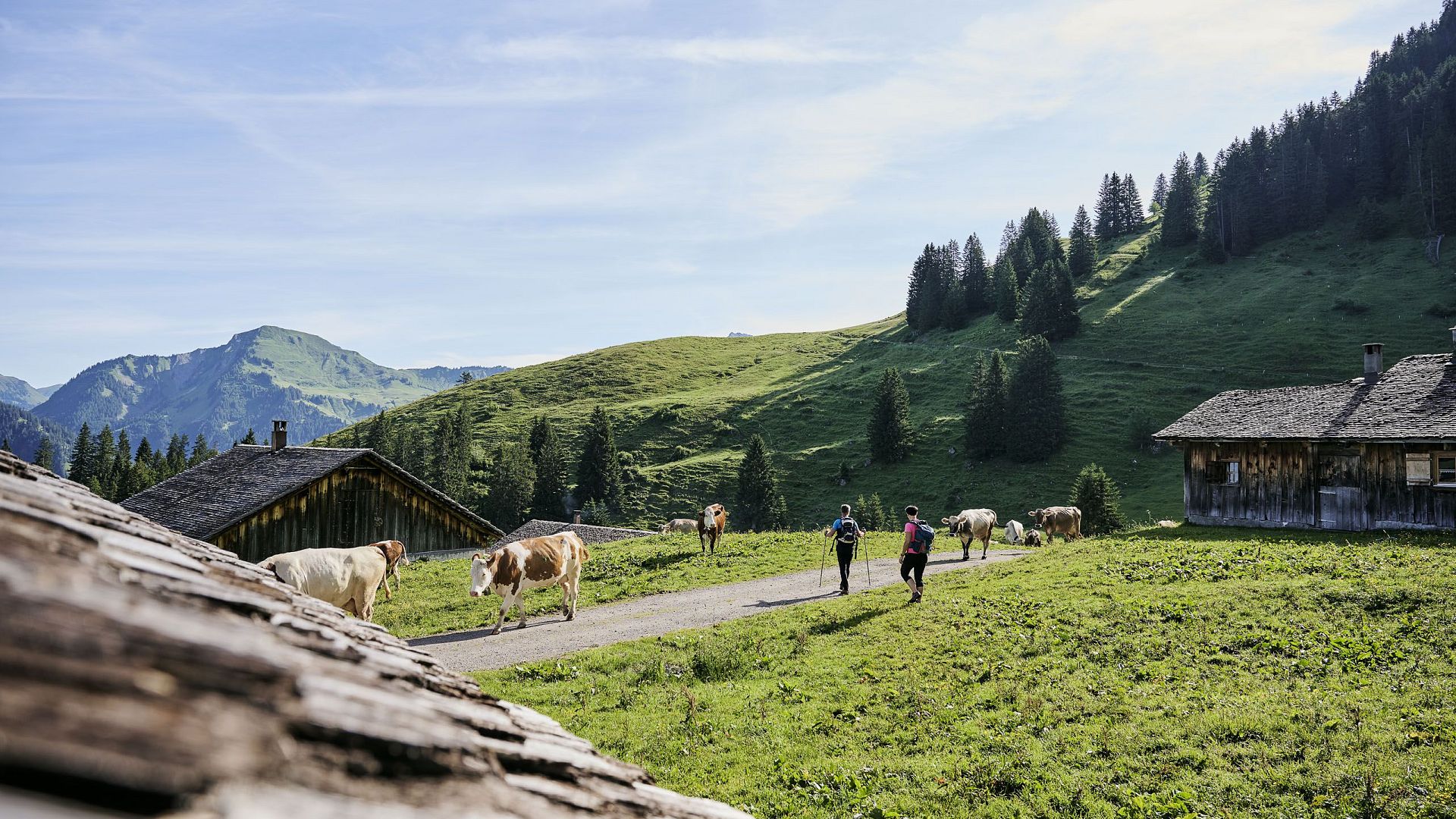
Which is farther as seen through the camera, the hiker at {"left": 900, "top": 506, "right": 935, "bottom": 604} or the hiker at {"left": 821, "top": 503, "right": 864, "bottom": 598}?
the hiker at {"left": 821, "top": 503, "right": 864, "bottom": 598}

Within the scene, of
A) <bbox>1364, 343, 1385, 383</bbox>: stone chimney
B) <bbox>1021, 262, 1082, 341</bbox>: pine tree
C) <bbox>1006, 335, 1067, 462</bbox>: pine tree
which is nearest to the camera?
<bbox>1364, 343, 1385, 383</bbox>: stone chimney

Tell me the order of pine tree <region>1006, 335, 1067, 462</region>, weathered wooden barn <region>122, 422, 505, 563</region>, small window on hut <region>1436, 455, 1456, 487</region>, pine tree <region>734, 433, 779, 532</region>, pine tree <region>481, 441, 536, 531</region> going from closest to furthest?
small window on hut <region>1436, 455, 1456, 487</region>, weathered wooden barn <region>122, 422, 505, 563</region>, pine tree <region>734, 433, 779, 532</region>, pine tree <region>1006, 335, 1067, 462</region>, pine tree <region>481, 441, 536, 531</region>

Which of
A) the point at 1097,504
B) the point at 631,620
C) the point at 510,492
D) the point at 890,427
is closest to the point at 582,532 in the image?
the point at 510,492

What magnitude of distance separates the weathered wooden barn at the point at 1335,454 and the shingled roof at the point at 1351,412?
0.21 feet

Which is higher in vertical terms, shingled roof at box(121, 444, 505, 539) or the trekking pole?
shingled roof at box(121, 444, 505, 539)

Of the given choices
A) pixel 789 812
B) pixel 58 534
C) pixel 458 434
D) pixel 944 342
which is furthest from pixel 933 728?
pixel 944 342

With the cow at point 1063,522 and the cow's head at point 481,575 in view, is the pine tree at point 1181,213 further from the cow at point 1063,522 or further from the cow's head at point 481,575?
the cow's head at point 481,575

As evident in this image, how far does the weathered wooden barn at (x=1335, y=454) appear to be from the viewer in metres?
29.5

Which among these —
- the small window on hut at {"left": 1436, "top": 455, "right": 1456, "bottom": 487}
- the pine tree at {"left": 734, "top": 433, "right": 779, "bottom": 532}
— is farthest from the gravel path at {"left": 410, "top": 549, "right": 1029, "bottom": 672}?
the pine tree at {"left": 734, "top": 433, "right": 779, "bottom": 532}

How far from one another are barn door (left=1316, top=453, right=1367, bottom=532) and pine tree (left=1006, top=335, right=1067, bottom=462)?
51.8 m

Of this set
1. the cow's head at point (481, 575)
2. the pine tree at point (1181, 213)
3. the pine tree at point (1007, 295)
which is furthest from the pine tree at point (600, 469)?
the pine tree at point (1181, 213)

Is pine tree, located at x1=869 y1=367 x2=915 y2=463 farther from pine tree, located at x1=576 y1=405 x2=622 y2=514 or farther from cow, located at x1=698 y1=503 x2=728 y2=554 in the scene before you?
cow, located at x1=698 y1=503 x2=728 y2=554

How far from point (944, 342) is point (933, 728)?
127m

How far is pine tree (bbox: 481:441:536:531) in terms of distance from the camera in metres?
86.5
